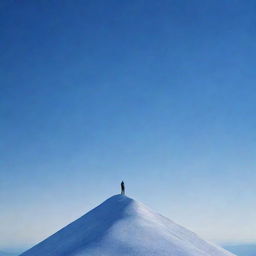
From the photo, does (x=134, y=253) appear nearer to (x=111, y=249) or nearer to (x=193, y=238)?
(x=111, y=249)

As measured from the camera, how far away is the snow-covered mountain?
24547 mm

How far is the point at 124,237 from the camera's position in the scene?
87.2ft

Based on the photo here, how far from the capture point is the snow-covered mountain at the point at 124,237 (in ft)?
80.5

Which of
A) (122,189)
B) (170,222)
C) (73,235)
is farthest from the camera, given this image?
(122,189)

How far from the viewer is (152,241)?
2620 cm

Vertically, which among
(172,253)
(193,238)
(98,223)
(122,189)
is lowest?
(172,253)

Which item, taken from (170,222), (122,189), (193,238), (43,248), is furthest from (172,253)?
(122,189)

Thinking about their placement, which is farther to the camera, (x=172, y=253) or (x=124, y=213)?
(x=124, y=213)

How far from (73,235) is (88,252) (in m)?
8.46

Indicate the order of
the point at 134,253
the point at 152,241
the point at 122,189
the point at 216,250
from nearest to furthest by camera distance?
the point at 134,253 < the point at 152,241 < the point at 216,250 < the point at 122,189

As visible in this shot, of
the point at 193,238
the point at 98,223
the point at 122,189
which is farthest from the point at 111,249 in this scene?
the point at 122,189

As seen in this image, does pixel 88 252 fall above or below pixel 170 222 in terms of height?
below

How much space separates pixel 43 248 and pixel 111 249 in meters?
11.9

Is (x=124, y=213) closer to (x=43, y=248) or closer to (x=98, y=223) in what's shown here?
(x=98, y=223)
